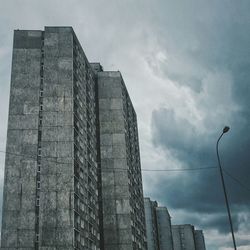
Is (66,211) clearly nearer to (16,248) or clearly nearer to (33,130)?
(16,248)

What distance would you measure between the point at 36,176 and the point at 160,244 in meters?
97.6

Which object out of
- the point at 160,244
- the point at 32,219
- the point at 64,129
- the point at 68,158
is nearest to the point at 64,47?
the point at 64,129

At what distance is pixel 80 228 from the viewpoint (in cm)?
5556

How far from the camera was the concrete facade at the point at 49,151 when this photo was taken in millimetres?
52406

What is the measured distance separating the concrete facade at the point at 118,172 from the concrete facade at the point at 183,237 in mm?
100767

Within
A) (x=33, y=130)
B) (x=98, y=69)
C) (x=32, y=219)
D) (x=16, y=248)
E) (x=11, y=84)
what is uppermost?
(x=98, y=69)

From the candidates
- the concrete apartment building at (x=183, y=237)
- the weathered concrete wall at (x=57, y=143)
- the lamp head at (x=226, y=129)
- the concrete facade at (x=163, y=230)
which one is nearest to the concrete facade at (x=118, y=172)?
the weathered concrete wall at (x=57, y=143)

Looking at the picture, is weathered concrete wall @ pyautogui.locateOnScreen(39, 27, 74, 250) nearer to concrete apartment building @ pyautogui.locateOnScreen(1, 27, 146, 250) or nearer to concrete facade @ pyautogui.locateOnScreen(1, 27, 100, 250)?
concrete facade @ pyautogui.locateOnScreen(1, 27, 100, 250)

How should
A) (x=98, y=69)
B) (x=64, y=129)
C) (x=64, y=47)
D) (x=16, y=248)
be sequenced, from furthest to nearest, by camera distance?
(x=98, y=69)
(x=64, y=47)
(x=64, y=129)
(x=16, y=248)

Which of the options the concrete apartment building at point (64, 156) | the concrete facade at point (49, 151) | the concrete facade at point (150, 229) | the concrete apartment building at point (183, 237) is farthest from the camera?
the concrete apartment building at point (183, 237)

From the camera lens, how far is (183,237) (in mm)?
180875

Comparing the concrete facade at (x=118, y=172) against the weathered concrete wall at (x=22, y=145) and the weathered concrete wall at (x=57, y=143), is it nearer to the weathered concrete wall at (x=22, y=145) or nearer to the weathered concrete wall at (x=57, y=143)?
the weathered concrete wall at (x=57, y=143)

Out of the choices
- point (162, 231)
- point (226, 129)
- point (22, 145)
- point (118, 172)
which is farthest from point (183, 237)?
point (226, 129)

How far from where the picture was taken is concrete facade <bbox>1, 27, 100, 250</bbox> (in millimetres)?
52406
